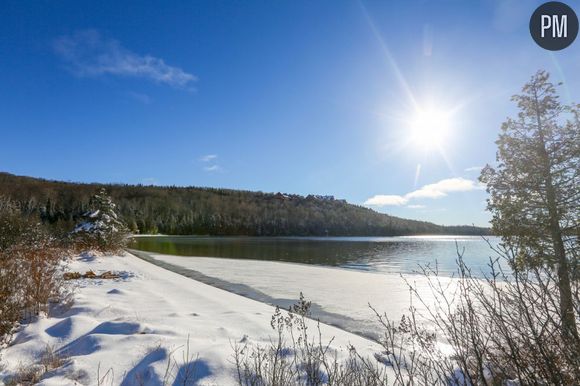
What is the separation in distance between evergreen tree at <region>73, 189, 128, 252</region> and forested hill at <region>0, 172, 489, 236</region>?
3584 inches

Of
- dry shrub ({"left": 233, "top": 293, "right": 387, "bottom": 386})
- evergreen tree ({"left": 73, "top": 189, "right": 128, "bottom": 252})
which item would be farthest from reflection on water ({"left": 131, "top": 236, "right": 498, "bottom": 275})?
dry shrub ({"left": 233, "top": 293, "right": 387, "bottom": 386})

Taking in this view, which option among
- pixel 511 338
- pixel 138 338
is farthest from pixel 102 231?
pixel 511 338

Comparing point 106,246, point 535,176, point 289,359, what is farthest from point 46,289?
point 106,246

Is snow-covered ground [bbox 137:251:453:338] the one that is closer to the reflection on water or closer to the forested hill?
the reflection on water

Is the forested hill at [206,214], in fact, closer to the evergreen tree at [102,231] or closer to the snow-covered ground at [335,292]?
the evergreen tree at [102,231]

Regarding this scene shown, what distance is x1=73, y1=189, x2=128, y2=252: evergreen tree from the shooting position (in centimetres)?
2380

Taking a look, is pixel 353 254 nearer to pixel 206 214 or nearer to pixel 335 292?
pixel 335 292

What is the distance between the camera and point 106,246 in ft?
78.3

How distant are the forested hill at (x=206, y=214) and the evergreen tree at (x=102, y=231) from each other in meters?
91.0

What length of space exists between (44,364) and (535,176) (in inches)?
540

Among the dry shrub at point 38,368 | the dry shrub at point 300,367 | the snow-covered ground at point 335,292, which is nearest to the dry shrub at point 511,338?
the dry shrub at point 300,367

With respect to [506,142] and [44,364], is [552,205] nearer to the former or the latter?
[506,142]

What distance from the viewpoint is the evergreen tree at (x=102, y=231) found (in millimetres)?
23797

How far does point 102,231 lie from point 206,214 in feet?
378
